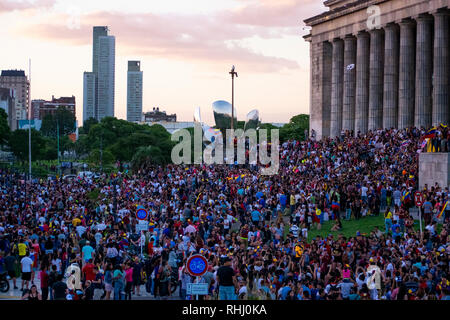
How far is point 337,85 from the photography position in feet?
213

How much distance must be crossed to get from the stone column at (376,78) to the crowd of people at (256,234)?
6017mm

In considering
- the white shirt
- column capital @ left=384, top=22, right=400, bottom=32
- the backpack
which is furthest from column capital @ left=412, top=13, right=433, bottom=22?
the backpack

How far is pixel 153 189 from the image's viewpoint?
48.3 m

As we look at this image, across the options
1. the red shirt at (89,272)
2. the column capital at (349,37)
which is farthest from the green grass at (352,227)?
the column capital at (349,37)

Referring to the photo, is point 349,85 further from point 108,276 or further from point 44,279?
point 44,279

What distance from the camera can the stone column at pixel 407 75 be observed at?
54062 mm

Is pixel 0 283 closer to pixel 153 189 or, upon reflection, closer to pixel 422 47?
pixel 153 189

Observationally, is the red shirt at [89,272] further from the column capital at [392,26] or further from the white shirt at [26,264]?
the column capital at [392,26]

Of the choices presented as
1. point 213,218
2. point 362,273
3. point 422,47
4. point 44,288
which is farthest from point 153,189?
point 362,273

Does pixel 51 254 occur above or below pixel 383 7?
below

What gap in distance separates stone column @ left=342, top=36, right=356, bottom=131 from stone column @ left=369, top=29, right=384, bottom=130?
3904mm
